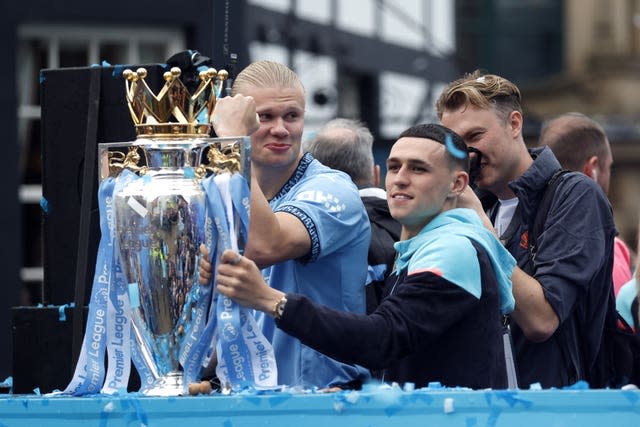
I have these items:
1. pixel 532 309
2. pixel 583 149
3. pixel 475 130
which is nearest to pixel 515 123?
pixel 475 130

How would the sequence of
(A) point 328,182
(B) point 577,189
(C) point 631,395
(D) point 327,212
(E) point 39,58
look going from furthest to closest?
(E) point 39,58, (B) point 577,189, (A) point 328,182, (D) point 327,212, (C) point 631,395

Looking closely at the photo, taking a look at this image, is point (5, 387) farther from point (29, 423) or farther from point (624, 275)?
point (624, 275)

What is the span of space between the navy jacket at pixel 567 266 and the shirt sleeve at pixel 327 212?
1.52ft

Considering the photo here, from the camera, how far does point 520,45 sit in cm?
2447

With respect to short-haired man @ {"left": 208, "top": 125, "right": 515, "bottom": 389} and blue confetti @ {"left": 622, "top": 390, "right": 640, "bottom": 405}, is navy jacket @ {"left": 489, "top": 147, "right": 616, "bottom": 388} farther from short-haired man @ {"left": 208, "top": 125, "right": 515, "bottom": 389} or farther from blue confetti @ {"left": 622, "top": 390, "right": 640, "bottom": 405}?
blue confetti @ {"left": 622, "top": 390, "right": 640, "bottom": 405}

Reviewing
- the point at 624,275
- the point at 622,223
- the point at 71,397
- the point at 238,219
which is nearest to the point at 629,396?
the point at 238,219

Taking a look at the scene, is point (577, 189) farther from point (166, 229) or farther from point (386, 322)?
point (166, 229)

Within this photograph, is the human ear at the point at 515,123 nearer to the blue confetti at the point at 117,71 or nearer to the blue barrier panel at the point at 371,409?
the blue confetti at the point at 117,71

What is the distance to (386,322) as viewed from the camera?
2850 millimetres

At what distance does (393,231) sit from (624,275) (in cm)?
88

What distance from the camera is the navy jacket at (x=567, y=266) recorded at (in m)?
3.45

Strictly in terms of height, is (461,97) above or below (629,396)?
above

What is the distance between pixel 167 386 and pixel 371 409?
47 cm

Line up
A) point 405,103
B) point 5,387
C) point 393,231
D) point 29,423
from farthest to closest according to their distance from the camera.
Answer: point 405,103 < point 393,231 < point 5,387 < point 29,423
